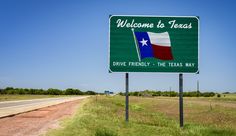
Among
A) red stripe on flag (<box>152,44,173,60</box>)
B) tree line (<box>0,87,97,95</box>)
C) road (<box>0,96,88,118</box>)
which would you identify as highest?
red stripe on flag (<box>152,44,173,60</box>)

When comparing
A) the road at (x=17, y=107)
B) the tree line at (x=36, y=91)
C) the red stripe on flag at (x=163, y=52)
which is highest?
the red stripe on flag at (x=163, y=52)

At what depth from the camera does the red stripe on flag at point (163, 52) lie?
14805 mm

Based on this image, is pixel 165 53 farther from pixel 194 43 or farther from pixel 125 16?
pixel 125 16

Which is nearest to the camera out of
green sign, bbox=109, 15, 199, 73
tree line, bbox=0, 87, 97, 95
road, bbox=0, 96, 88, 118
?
green sign, bbox=109, 15, 199, 73

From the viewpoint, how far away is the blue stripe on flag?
48.5ft

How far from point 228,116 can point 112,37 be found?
19.6 m

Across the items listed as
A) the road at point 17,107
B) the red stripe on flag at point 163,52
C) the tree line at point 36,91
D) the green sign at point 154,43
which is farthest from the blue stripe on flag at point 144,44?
the tree line at point 36,91

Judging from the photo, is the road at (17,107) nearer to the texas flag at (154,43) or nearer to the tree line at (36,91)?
the texas flag at (154,43)

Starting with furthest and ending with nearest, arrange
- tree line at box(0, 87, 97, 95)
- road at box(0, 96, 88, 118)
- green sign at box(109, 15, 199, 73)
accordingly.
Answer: tree line at box(0, 87, 97, 95)
road at box(0, 96, 88, 118)
green sign at box(109, 15, 199, 73)

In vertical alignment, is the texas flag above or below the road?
above

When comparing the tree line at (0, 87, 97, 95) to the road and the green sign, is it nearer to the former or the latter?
the road

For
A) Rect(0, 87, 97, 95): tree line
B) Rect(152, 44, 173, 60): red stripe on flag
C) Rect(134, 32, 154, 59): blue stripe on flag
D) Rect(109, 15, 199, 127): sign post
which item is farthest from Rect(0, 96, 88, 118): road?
Rect(0, 87, 97, 95): tree line

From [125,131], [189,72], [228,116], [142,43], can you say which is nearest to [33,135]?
[125,131]

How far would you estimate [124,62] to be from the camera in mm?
14719
